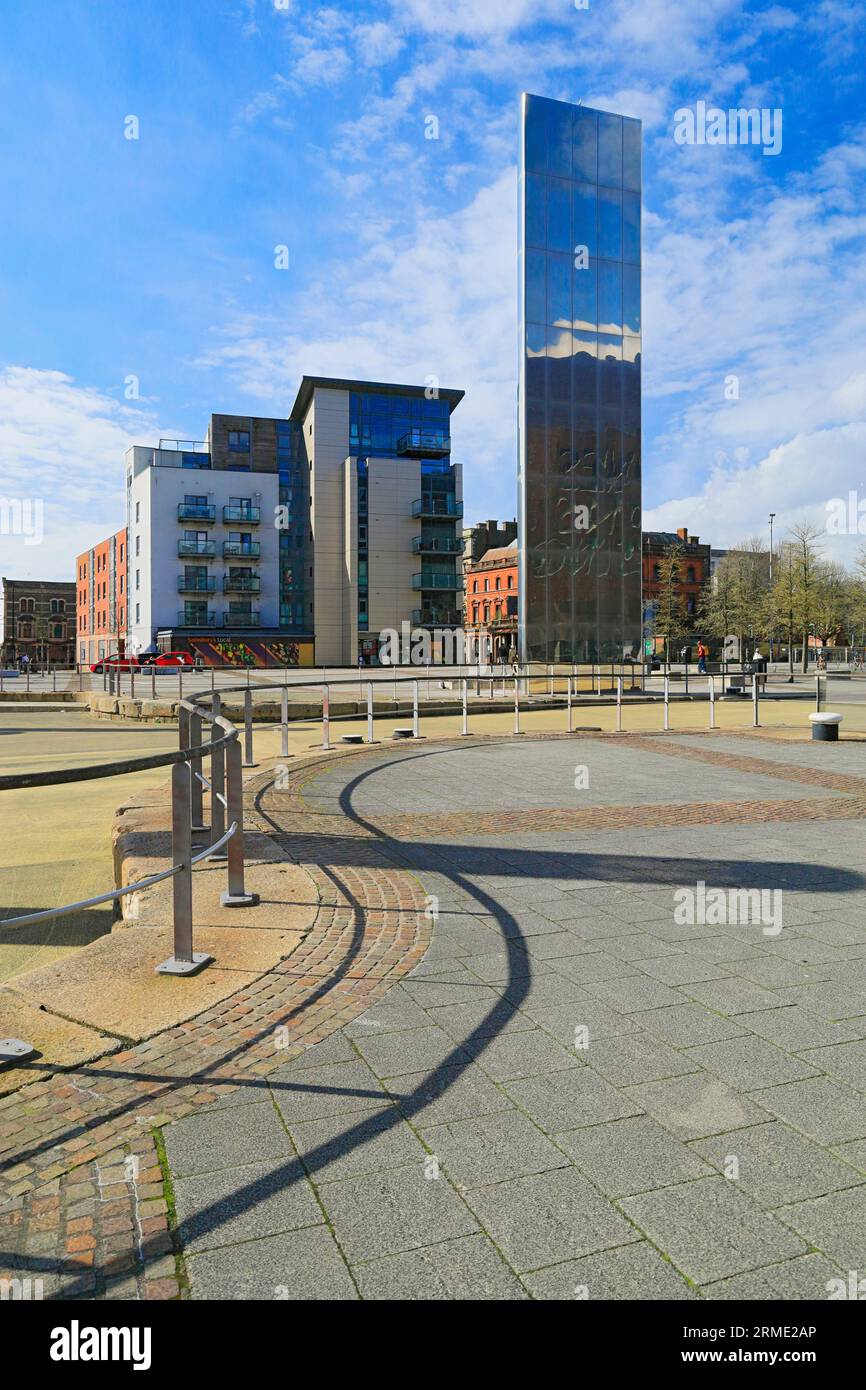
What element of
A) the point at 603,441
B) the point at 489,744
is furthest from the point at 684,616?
the point at 489,744

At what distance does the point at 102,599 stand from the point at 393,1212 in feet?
281

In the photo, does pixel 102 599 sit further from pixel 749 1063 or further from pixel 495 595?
pixel 749 1063

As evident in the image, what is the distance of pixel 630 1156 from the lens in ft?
9.18

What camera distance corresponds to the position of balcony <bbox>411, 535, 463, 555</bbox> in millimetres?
69225

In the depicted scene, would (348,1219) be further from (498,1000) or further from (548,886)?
(548,886)

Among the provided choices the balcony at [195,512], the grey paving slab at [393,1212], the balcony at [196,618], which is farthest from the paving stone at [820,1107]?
the balcony at [195,512]

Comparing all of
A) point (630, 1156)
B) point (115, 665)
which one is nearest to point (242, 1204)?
point (630, 1156)

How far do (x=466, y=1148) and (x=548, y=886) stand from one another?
3300 millimetres

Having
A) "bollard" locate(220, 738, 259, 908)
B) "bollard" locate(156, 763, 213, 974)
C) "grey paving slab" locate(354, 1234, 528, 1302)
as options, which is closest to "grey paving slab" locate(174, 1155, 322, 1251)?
"grey paving slab" locate(354, 1234, 528, 1302)

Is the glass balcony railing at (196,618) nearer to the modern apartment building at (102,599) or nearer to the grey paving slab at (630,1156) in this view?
the modern apartment building at (102,599)

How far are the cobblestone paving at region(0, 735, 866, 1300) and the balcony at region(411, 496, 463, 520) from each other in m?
65.0

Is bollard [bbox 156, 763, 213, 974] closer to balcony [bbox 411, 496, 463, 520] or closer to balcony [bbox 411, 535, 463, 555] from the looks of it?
balcony [bbox 411, 535, 463, 555]

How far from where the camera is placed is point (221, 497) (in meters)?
67.3

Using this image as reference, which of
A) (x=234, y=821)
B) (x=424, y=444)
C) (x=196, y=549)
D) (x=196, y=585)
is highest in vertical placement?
(x=424, y=444)
